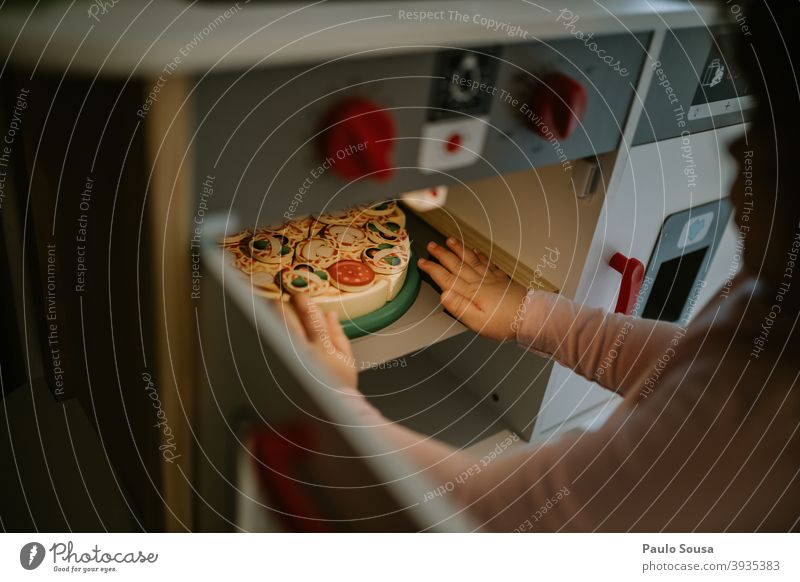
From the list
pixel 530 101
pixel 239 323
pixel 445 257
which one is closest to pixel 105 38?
pixel 239 323

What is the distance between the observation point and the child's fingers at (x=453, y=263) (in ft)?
2.76

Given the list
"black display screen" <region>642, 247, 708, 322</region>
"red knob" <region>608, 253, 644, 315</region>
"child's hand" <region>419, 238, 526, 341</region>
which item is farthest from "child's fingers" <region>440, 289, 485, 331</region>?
"black display screen" <region>642, 247, 708, 322</region>

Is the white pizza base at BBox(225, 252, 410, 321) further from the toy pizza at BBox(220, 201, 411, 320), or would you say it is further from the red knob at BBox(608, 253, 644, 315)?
the red knob at BBox(608, 253, 644, 315)

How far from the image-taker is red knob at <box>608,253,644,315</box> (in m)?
0.76

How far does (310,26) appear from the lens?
465 millimetres

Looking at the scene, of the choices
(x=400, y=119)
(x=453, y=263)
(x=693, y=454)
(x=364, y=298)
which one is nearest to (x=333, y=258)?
(x=364, y=298)

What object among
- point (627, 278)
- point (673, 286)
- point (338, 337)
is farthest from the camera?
point (673, 286)

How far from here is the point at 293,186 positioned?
1.69 feet

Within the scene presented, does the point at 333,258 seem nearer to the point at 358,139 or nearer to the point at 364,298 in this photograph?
the point at 364,298

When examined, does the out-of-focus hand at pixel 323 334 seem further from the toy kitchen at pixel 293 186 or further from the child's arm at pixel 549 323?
the child's arm at pixel 549 323

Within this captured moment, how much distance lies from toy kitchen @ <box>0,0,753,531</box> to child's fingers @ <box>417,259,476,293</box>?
0.02m

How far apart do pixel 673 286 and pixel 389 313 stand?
16.6 inches
